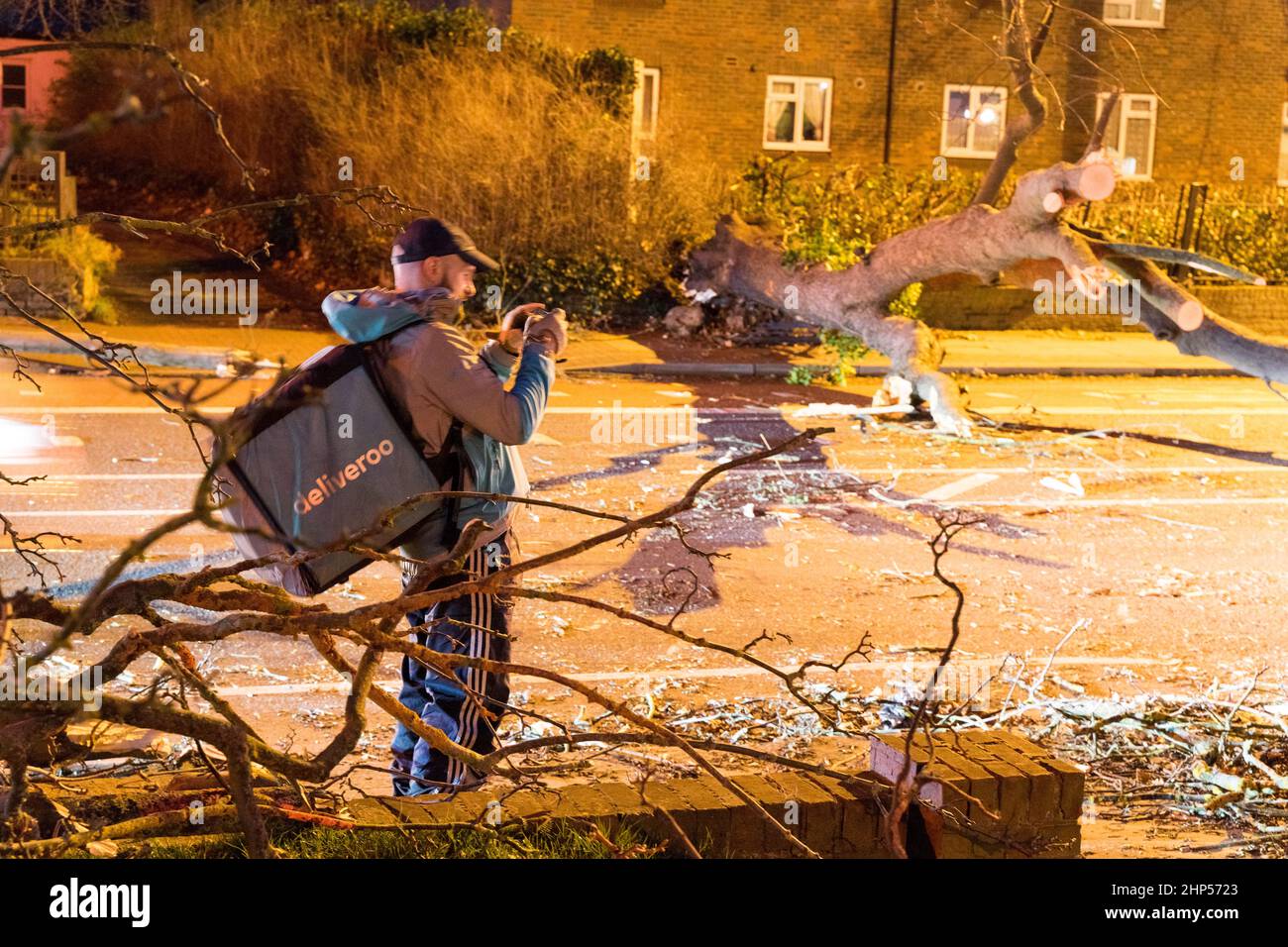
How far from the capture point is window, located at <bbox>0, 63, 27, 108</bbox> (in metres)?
27.6

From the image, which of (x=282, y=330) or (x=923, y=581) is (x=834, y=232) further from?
(x=923, y=581)

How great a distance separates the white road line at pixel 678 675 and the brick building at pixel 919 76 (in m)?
18.9

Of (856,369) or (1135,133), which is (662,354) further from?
(1135,133)

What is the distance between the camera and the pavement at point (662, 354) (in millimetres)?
14580

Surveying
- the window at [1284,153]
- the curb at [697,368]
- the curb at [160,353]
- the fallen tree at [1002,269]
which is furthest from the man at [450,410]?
the window at [1284,153]

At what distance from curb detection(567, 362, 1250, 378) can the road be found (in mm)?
1373

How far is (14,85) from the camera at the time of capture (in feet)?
91.1

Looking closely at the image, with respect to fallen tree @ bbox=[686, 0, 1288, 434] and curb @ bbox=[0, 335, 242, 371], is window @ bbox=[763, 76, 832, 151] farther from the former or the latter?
curb @ bbox=[0, 335, 242, 371]

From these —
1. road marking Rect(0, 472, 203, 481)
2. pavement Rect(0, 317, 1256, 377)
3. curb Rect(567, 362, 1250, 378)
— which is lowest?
road marking Rect(0, 472, 203, 481)

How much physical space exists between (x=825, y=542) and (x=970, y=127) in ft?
67.2

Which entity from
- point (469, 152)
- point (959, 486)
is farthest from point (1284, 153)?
point (959, 486)

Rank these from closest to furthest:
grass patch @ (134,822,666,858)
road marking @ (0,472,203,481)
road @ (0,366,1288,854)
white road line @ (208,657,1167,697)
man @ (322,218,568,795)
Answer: grass patch @ (134,822,666,858)
man @ (322,218,568,795)
white road line @ (208,657,1167,697)
road @ (0,366,1288,854)
road marking @ (0,472,203,481)

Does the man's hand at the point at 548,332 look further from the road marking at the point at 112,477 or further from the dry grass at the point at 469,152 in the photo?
the dry grass at the point at 469,152

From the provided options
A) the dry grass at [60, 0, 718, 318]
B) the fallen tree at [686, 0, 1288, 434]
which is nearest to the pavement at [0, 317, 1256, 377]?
the fallen tree at [686, 0, 1288, 434]
